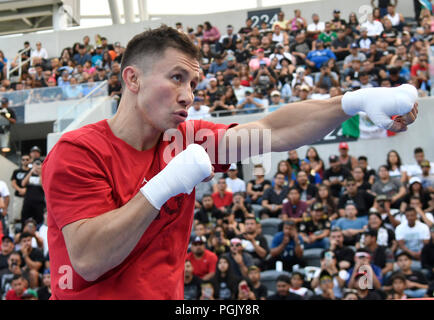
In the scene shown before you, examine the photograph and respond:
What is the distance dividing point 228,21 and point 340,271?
444 inches

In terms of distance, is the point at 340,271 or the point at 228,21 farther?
the point at 228,21

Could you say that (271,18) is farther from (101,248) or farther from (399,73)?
(101,248)

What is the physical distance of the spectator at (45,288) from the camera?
7.11 m

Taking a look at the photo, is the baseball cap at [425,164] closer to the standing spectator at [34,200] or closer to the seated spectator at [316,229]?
the seated spectator at [316,229]

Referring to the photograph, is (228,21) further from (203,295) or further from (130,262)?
(130,262)

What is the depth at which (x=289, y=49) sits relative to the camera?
1238cm

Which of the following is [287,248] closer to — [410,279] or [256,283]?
[256,283]

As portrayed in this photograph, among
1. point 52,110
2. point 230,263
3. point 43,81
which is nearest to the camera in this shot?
point 230,263

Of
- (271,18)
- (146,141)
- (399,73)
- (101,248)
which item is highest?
(271,18)

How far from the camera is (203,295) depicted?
6820mm

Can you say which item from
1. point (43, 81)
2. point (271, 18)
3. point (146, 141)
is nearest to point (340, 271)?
point (146, 141)

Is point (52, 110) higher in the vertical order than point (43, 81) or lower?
lower

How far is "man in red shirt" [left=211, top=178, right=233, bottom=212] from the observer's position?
8.52m

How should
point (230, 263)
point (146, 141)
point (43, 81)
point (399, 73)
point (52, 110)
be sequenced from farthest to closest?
point (43, 81)
point (52, 110)
point (399, 73)
point (230, 263)
point (146, 141)
